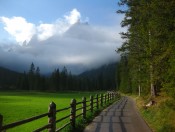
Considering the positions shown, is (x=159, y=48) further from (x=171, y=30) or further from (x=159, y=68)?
(x=171, y=30)

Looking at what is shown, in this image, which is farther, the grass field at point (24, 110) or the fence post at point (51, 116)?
the grass field at point (24, 110)

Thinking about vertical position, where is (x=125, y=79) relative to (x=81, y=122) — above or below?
above

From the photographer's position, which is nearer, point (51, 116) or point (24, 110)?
point (51, 116)

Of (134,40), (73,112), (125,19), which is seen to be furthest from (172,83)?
(125,19)

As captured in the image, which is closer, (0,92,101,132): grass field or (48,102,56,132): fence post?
(48,102,56,132): fence post

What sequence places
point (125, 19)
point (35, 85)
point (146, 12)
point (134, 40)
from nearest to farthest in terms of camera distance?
point (146, 12), point (134, 40), point (125, 19), point (35, 85)

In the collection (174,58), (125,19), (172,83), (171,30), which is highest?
(125,19)

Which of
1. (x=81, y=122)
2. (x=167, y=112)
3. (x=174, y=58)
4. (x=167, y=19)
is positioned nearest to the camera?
(x=174, y=58)

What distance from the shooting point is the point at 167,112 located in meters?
18.0

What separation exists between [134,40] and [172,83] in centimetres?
1950

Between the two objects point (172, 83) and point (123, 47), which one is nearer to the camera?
point (172, 83)

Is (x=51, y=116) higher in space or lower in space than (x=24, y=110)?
higher

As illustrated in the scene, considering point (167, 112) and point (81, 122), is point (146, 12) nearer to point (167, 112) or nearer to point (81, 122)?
point (167, 112)

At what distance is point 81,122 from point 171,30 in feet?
23.3
